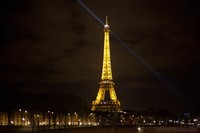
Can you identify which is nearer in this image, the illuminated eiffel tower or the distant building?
the distant building

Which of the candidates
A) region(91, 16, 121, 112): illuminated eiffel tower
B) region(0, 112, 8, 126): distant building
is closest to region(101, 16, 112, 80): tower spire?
region(91, 16, 121, 112): illuminated eiffel tower

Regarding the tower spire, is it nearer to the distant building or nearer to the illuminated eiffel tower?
the illuminated eiffel tower

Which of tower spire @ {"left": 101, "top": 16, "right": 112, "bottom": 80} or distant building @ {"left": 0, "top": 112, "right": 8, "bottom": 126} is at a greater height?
tower spire @ {"left": 101, "top": 16, "right": 112, "bottom": 80}

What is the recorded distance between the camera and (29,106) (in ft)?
238

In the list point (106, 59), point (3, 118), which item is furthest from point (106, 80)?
point (3, 118)

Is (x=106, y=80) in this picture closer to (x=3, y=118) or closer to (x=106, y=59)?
(x=106, y=59)

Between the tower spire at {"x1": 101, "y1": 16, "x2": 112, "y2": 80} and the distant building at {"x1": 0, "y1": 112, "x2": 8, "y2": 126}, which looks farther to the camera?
the tower spire at {"x1": 101, "y1": 16, "x2": 112, "y2": 80}

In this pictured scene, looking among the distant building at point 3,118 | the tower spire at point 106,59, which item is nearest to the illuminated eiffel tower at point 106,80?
the tower spire at point 106,59

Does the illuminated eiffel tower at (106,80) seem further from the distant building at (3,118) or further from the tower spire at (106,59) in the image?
the distant building at (3,118)

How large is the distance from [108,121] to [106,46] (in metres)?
22.4

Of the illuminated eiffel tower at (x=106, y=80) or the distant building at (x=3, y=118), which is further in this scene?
A: the illuminated eiffel tower at (x=106, y=80)

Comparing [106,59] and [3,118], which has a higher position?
[106,59]

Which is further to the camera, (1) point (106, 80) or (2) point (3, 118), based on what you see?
(1) point (106, 80)

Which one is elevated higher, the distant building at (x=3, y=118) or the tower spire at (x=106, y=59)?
the tower spire at (x=106, y=59)
